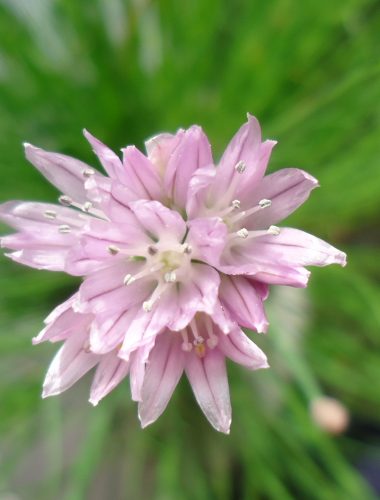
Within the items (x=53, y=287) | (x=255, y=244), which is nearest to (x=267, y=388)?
(x=53, y=287)

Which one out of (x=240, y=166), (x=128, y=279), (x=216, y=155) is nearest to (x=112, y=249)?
(x=128, y=279)

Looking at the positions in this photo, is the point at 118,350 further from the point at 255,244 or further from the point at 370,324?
the point at 370,324

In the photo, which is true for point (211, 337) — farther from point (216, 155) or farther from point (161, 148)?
point (216, 155)

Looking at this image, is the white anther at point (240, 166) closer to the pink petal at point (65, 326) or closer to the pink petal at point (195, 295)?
the pink petal at point (195, 295)

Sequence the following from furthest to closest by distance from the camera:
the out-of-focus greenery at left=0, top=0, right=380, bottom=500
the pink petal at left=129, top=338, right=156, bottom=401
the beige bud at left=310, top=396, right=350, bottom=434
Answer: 1. the out-of-focus greenery at left=0, top=0, right=380, bottom=500
2. the beige bud at left=310, top=396, right=350, bottom=434
3. the pink petal at left=129, top=338, right=156, bottom=401

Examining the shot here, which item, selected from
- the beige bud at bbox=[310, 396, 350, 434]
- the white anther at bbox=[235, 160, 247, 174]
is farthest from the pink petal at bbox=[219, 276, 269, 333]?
the beige bud at bbox=[310, 396, 350, 434]

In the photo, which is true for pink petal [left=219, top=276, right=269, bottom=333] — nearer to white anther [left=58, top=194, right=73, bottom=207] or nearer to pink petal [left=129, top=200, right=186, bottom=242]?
pink petal [left=129, top=200, right=186, bottom=242]
